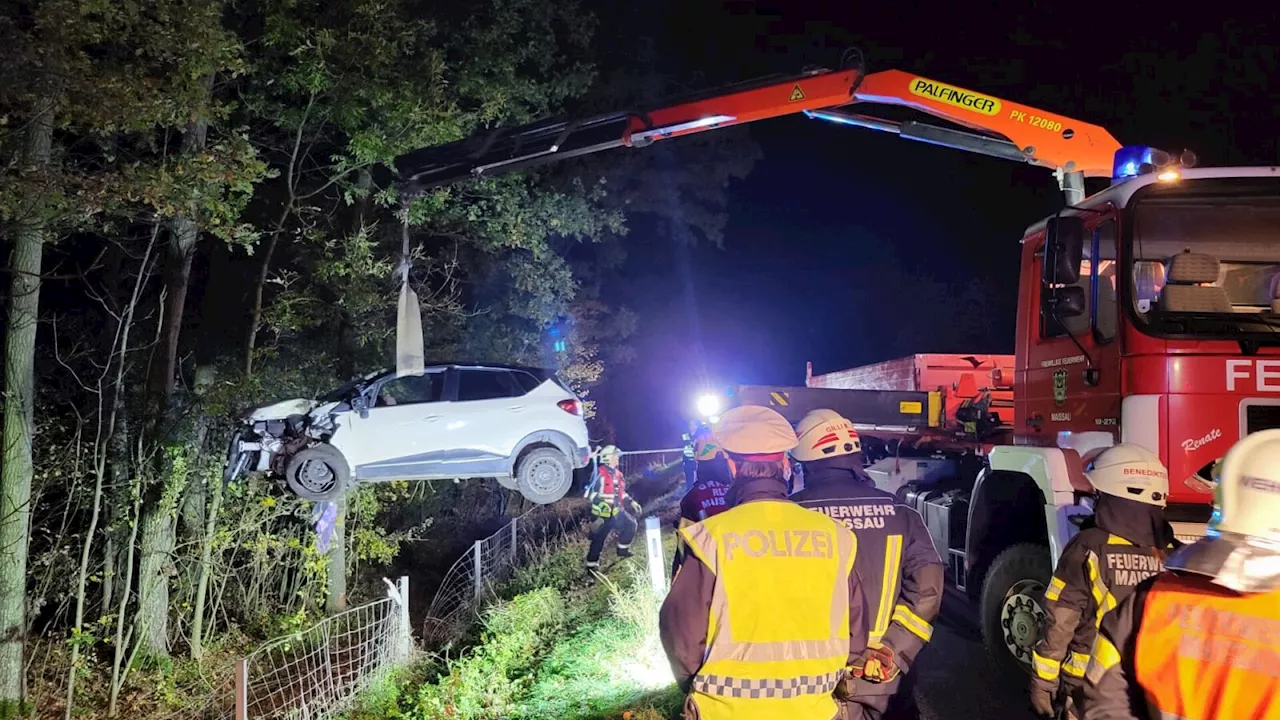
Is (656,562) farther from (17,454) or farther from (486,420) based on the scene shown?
(17,454)

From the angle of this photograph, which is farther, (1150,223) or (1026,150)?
A: (1026,150)

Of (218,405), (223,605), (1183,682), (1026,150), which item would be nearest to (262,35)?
(218,405)

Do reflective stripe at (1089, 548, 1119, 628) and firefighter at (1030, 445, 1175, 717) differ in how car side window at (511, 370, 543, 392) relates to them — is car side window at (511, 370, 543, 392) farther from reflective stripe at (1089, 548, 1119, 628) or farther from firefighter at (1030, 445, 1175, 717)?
reflective stripe at (1089, 548, 1119, 628)

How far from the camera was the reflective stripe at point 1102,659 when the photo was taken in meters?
2.25

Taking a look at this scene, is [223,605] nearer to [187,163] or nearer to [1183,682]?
[187,163]

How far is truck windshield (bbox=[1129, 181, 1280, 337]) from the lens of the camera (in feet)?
14.9

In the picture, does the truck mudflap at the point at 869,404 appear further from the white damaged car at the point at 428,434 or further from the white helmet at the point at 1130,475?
the white helmet at the point at 1130,475

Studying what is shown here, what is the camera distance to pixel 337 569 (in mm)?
10117

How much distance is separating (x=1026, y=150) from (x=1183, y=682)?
6.33 m

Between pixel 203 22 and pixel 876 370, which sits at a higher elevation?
pixel 203 22

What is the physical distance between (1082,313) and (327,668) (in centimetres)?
631

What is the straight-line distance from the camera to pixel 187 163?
6348mm

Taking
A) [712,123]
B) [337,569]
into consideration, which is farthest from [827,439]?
[337,569]

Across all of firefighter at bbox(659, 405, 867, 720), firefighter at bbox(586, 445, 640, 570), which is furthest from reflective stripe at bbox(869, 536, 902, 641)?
firefighter at bbox(586, 445, 640, 570)
